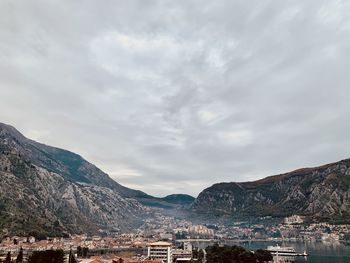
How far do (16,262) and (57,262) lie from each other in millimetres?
21514

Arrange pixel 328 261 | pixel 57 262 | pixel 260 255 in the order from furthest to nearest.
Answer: pixel 328 261 < pixel 260 255 < pixel 57 262

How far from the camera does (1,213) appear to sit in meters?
185

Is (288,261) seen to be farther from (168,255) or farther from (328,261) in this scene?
(168,255)

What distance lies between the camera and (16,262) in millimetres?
98812

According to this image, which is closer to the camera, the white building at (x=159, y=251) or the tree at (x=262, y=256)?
the tree at (x=262, y=256)

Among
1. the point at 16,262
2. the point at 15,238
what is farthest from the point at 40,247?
the point at 16,262

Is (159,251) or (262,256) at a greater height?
(159,251)

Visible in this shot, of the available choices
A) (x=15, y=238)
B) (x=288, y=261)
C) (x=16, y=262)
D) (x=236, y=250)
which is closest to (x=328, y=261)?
(x=288, y=261)

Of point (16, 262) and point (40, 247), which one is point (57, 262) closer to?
point (16, 262)

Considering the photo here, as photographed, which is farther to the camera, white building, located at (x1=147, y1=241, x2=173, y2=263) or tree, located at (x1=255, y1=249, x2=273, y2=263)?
white building, located at (x1=147, y1=241, x2=173, y2=263)

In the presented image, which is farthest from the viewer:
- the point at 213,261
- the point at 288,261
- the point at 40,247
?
the point at 40,247

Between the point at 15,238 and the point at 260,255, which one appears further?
the point at 15,238

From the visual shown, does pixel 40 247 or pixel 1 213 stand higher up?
pixel 1 213

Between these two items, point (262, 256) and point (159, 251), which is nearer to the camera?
point (262, 256)
